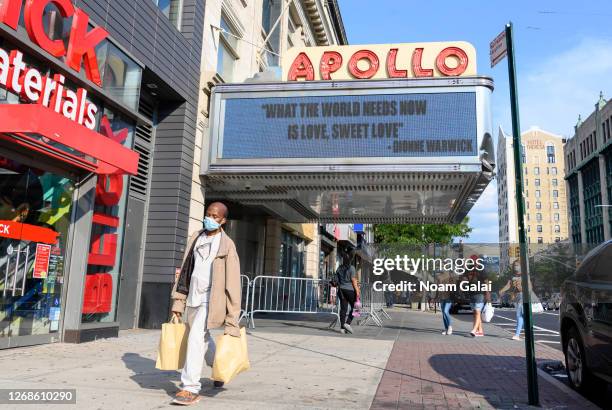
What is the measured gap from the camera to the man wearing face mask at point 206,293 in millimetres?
4586

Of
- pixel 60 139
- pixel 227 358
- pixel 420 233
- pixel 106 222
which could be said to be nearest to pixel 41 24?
pixel 60 139

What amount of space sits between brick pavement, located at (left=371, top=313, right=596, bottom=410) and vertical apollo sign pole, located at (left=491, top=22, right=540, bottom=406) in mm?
305

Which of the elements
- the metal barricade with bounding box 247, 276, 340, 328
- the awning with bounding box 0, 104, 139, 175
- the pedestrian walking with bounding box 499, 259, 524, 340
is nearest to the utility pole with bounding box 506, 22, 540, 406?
the awning with bounding box 0, 104, 139, 175

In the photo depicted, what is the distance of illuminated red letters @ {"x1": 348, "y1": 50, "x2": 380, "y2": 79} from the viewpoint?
468 inches

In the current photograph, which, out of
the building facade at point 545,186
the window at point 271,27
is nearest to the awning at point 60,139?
the window at point 271,27

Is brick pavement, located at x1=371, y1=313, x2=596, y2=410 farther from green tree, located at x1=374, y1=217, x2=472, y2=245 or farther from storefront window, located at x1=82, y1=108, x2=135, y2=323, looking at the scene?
green tree, located at x1=374, y1=217, x2=472, y2=245

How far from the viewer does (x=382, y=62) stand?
39.0 ft

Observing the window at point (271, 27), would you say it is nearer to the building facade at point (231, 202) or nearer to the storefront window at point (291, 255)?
the building facade at point (231, 202)

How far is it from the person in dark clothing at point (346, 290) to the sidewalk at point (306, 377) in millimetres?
2118

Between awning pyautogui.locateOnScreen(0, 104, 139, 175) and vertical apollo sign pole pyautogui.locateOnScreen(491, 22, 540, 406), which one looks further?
awning pyautogui.locateOnScreen(0, 104, 139, 175)

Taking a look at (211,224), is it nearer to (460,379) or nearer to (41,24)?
(460,379)

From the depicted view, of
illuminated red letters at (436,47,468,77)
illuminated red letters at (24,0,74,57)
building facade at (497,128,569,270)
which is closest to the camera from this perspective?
illuminated red letters at (24,0,74,57)

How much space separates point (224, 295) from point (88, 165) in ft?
13.5

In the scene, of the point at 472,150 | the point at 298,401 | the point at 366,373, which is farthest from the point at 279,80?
the point at 298,401
